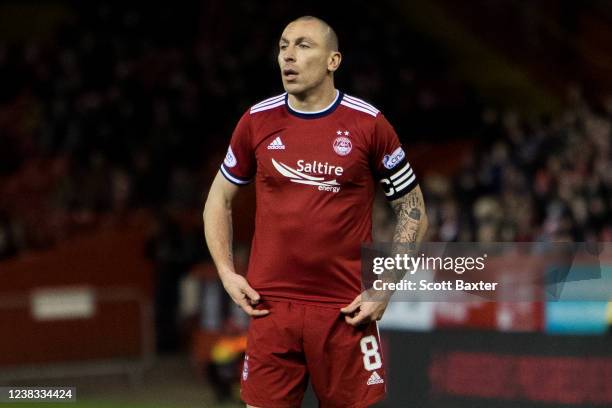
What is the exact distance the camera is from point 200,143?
65.1 feet

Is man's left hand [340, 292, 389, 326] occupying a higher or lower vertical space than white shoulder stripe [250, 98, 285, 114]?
lower

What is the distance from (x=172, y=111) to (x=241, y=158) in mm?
14237

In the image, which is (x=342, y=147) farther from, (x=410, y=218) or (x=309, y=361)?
(x=309, y=361)

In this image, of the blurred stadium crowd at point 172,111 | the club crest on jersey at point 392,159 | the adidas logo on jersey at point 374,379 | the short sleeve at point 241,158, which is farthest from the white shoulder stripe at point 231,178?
the blurred stadium crowd at point 172,111

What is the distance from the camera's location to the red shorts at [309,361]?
5738 millimetres

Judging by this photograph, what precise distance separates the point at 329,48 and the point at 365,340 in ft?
4.53

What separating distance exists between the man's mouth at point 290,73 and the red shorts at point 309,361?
1054 millimetres

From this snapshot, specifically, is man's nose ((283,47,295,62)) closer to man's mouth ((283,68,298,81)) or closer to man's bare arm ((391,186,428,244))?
man's mouth ((283,68,298,81))

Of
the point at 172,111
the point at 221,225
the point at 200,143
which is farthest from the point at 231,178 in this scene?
the point at 172,111

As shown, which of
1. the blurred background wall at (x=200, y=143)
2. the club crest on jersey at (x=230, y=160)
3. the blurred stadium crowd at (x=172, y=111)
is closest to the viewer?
the club crest on jersey at (x=230, y=160)

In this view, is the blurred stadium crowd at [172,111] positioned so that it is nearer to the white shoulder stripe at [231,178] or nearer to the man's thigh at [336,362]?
the white shoulder stripe at [231,178]

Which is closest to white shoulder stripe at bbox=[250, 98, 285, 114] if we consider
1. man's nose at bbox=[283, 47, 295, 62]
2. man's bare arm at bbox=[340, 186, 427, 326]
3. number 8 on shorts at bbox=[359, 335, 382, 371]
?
man's nose at bbox=[283, 47, 295, 62]

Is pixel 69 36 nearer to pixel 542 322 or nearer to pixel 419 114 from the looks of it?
pixel 419 114

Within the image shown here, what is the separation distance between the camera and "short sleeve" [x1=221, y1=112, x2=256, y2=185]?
5902mm
